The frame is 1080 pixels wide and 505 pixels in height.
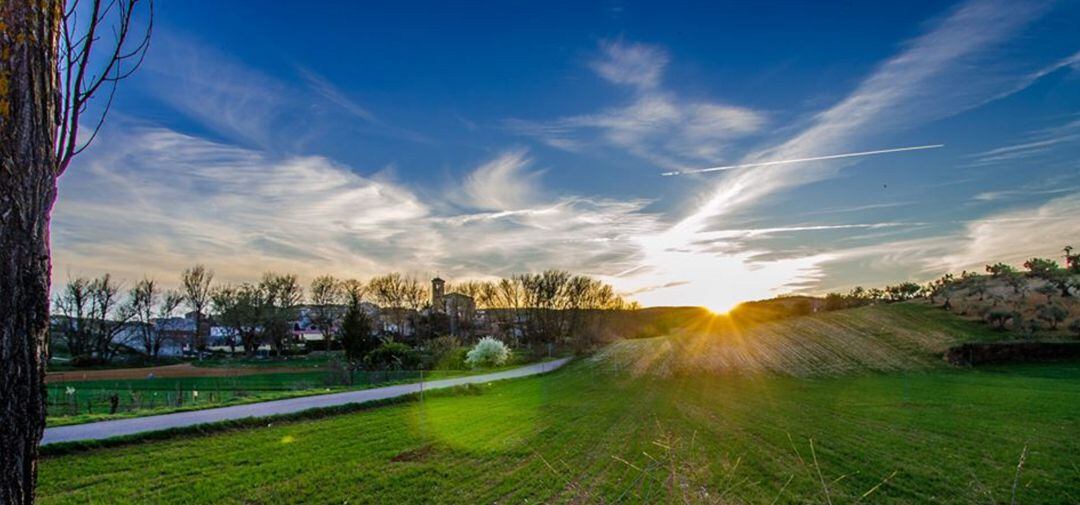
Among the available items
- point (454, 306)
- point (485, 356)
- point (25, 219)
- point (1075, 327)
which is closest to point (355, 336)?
point (485, 356)

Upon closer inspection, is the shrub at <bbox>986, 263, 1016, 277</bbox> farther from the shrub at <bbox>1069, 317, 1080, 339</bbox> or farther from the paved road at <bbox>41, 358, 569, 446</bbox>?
the paved road at <bbox>41, 358, 569, 446</bbox>

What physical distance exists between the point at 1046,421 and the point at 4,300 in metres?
19.9

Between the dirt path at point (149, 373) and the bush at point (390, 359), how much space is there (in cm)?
945

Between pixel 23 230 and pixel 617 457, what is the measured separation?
6235mm

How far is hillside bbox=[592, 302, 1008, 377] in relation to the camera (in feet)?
108

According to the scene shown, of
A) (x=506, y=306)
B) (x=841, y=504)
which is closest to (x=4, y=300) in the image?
(x=841, y=504)

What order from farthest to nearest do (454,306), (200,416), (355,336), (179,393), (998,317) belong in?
(454,306) → (355,336) → (998,317) → (179,393) → (200,416)

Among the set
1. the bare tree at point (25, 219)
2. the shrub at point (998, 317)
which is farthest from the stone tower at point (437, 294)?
the bare tree at point (25, 219)

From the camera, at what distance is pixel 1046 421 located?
14.1m

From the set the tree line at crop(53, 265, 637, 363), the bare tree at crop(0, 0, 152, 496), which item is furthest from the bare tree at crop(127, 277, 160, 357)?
the bare tree at crop(0, 0, 152, 496)

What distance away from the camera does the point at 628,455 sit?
1050cm

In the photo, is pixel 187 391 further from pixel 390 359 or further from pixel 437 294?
pixel 437 294

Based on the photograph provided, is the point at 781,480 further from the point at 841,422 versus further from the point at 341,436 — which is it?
the point at 341,436

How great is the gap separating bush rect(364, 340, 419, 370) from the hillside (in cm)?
1403
